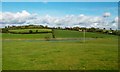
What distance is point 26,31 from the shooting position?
66625 millimetres

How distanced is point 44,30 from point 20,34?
617cm

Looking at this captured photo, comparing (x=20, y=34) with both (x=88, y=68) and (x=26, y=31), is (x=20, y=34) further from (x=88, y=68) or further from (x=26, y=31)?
(x=88, y=68)

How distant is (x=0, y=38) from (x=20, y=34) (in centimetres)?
634

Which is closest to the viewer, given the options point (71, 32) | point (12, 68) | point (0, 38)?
point (12, 68)

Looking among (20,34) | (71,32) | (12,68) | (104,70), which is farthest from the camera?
(71,32)

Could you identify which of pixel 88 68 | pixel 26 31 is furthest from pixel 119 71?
pixel 26 31

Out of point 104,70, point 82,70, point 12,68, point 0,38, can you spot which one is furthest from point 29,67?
point 0,38

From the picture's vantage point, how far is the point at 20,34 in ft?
214

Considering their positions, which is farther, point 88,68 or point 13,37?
point 13,37

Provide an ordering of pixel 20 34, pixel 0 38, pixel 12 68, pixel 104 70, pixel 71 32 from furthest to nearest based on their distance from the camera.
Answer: pixel 71 32
pixel 20 34
pixel 0 38
pixel 12 68
pixel 104 70

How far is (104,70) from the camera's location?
65.8ft

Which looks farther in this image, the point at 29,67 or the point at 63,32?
the point at 63,32

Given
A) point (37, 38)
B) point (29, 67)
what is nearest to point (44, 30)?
point (37, 38)

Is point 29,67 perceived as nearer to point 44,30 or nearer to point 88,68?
point 88,68
